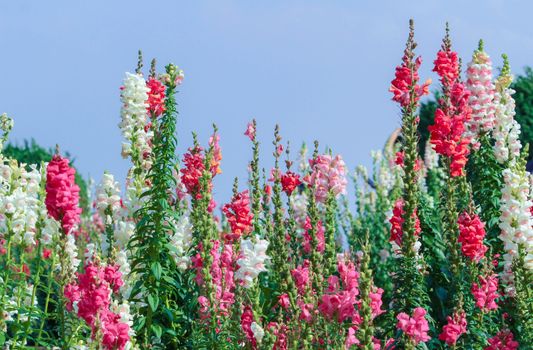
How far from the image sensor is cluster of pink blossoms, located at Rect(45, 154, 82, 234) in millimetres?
5133

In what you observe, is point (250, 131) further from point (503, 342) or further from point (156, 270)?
point (503, 342)

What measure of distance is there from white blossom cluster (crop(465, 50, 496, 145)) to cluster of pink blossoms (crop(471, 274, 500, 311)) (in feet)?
7.50

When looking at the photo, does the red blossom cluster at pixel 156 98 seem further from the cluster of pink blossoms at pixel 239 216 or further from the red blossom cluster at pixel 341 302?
the red blossom cluster at pixel 341 302

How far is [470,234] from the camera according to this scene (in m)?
6.29

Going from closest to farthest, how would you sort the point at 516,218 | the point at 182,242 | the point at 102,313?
the point at 102,313 → the point at 516,218 → the point at 182,242

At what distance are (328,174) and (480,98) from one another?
5.60 ft

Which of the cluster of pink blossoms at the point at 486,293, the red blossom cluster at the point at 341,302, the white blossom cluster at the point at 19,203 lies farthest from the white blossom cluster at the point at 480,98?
the white blossom cluster at the point at 19,203

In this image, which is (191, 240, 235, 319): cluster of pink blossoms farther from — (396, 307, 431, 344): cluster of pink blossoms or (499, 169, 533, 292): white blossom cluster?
(499, 169, 533, 292): white blossom cluster

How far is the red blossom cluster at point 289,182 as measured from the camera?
7.91 metres

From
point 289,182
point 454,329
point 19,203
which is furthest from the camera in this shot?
point 289,182

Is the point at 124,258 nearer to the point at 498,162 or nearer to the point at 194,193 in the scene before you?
the point at 194,193

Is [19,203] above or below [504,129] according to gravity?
below

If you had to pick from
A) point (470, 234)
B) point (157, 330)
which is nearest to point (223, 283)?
point (157, 330)

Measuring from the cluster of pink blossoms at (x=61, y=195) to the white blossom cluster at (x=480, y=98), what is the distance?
431 cm
